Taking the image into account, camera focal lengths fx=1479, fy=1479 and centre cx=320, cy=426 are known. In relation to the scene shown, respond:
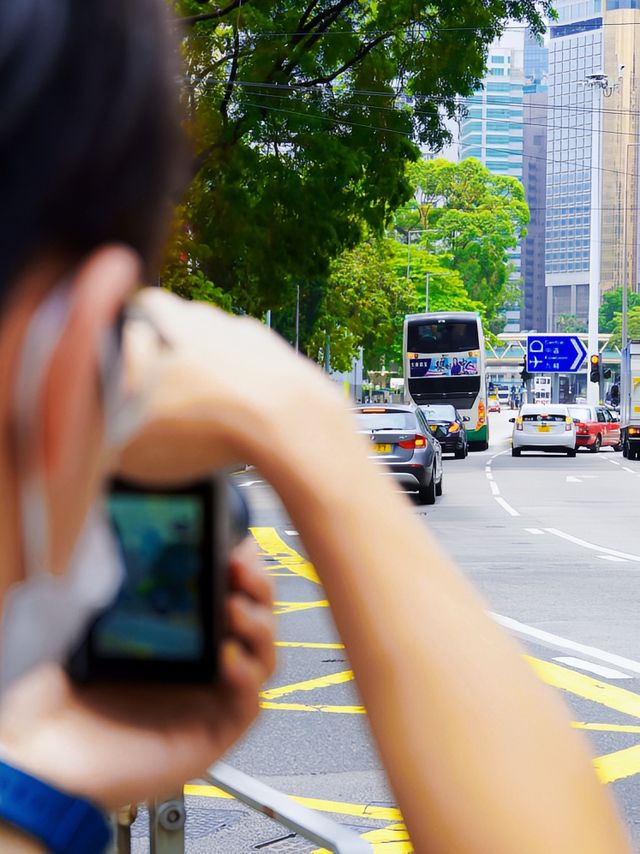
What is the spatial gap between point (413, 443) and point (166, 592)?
18.0 meters

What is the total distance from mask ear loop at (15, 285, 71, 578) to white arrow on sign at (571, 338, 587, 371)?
52.5 m

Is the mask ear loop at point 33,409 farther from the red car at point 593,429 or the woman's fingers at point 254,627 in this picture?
the red car at point 593,429

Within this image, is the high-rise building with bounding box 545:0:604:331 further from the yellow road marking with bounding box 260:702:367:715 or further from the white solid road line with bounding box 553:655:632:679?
the yellow road marking with bounding box 260:702:367:715

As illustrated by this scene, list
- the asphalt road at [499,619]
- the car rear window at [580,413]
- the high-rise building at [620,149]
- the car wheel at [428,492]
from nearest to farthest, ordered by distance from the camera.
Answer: the asphalt road at [499,619] → the car wheel at [428,492] → the car rear window at [580,413] → the high-rise building at [620,149]

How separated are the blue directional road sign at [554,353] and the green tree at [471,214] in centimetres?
1691

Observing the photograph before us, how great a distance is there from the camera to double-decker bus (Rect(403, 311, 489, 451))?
118ft

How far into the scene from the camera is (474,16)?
720 inches

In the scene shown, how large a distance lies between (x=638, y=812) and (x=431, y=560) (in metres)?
4.25

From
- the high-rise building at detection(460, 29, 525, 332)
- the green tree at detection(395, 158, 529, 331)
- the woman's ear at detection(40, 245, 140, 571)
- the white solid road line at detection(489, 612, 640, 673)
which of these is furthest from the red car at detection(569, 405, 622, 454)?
the high-rise building at detection(460, 29, 525, 332)

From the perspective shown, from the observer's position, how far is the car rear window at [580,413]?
37553 mm

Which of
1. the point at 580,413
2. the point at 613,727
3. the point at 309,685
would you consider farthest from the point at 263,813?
the point at 580,413

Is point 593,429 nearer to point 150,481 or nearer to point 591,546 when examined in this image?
point 591,546

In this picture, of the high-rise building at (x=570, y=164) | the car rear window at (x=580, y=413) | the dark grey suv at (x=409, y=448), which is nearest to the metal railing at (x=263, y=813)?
the dark grey suv at (x=409, y=448)

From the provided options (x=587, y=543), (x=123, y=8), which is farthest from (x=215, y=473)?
(x=587, y=543)
